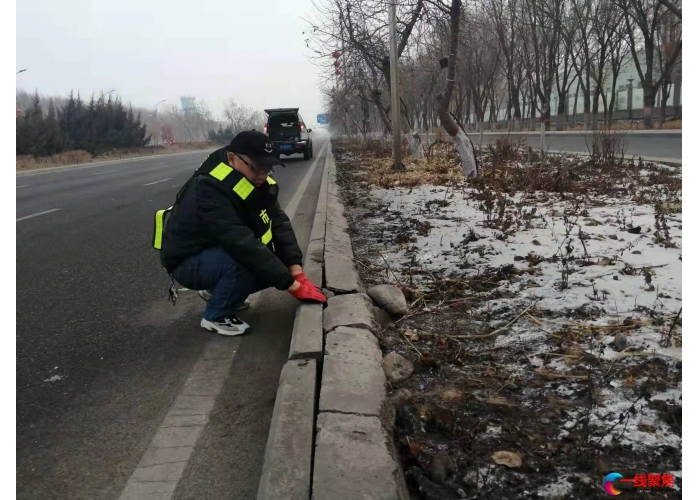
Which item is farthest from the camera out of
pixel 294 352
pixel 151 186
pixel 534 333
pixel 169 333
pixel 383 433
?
pixel 151 186

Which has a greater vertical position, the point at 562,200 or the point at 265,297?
the point at 562,200

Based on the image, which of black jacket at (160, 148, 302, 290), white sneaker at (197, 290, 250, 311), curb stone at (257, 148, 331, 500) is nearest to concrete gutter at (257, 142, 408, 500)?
curb stone at (257, 148, 331, 500)

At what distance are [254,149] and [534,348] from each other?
1.95 m

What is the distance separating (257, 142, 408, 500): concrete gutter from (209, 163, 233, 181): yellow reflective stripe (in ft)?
3.15

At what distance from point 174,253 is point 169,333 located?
0.55 metres

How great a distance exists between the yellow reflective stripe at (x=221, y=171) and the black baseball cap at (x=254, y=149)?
0.11 m

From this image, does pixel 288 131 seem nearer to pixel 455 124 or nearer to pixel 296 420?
pixel 455 124

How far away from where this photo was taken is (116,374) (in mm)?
2861

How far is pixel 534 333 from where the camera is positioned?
295cm

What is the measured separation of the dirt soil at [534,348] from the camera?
192 centimetres

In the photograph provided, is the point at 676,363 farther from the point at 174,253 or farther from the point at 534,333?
the point at 174,253

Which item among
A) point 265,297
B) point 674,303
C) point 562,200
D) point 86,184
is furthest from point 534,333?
point 86,184

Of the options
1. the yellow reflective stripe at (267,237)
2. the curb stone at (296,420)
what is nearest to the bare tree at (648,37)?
the yellow reflective stripe at (267,237)

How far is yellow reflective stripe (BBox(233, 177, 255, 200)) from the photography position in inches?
123
